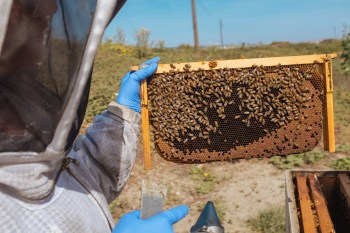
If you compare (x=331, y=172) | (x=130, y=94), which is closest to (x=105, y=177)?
(x=130, y=94)

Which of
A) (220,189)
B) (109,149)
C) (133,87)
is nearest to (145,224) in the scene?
(109,149)

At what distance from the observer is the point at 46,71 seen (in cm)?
154

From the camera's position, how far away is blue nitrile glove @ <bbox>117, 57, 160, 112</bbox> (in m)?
2.74

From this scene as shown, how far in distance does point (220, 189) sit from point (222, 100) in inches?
199

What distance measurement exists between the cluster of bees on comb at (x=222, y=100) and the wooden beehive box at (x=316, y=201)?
90 centimetres

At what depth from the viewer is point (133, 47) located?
20.8 metres

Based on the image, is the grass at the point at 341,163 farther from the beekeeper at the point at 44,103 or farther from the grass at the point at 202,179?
the beekeeper at the point at 44,103

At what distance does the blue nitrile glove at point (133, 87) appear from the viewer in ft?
9.00

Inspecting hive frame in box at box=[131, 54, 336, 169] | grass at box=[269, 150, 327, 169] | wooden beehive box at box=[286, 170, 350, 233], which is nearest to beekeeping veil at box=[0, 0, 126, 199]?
hive frame in box at box=[131, 54, 336, 169]

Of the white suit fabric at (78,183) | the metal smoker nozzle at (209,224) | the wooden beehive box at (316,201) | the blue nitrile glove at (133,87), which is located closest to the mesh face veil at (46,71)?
the white suit fabric at (78,183)

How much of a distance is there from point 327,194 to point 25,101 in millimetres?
4424

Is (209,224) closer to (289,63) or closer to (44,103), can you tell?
(289,63)

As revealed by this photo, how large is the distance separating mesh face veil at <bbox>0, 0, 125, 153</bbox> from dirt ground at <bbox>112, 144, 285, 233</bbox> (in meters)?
5.55

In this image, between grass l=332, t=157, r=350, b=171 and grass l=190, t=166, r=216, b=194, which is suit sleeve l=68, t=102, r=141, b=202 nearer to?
grass l=190, t=166, r=216, b=194
